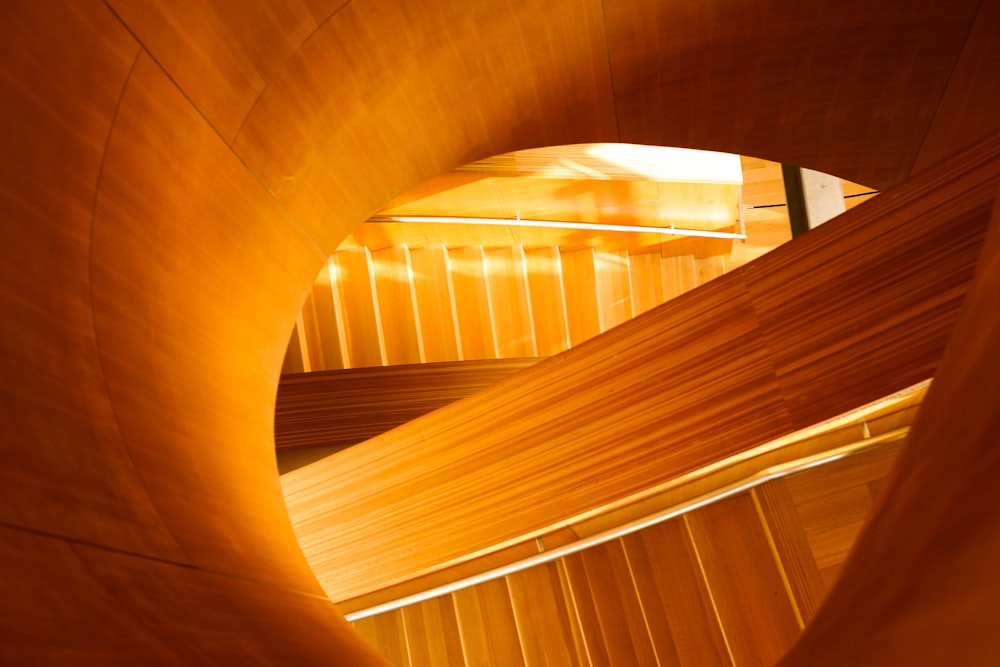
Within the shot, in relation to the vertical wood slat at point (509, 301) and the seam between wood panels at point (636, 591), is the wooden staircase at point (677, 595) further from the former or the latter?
the vertical wood slat at point (509, 301)

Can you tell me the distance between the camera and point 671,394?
6.89 ft

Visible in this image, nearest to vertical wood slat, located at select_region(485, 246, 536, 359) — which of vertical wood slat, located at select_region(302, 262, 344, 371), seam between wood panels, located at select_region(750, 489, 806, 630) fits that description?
vertical wood slat, located at select_region(302, 262, 344, 371)

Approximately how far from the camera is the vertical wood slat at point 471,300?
16.2 feet

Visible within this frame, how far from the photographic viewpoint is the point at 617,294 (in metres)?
5.39

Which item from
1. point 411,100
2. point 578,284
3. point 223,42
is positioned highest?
point 578,284

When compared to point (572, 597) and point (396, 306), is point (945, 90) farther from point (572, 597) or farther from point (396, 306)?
point (396, 306)

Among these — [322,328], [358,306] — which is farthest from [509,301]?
[322,328]

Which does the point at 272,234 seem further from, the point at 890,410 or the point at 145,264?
the point at 890,410

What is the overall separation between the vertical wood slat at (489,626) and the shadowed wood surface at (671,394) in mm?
944

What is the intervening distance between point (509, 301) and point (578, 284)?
1.59 feet

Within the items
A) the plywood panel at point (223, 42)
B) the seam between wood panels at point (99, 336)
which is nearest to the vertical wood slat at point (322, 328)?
the plywood panel at point (223, 42)

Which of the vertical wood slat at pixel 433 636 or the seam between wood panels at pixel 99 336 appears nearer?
the seam between wood panels at pixel 99 336

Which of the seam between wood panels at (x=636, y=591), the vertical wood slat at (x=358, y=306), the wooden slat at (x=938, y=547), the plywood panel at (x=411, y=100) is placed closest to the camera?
the wooden slat at (x=938, y=547)

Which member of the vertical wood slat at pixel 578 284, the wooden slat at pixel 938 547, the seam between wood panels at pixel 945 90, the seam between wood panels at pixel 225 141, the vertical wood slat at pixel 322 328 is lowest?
the wooden slat at pixel 938 547
